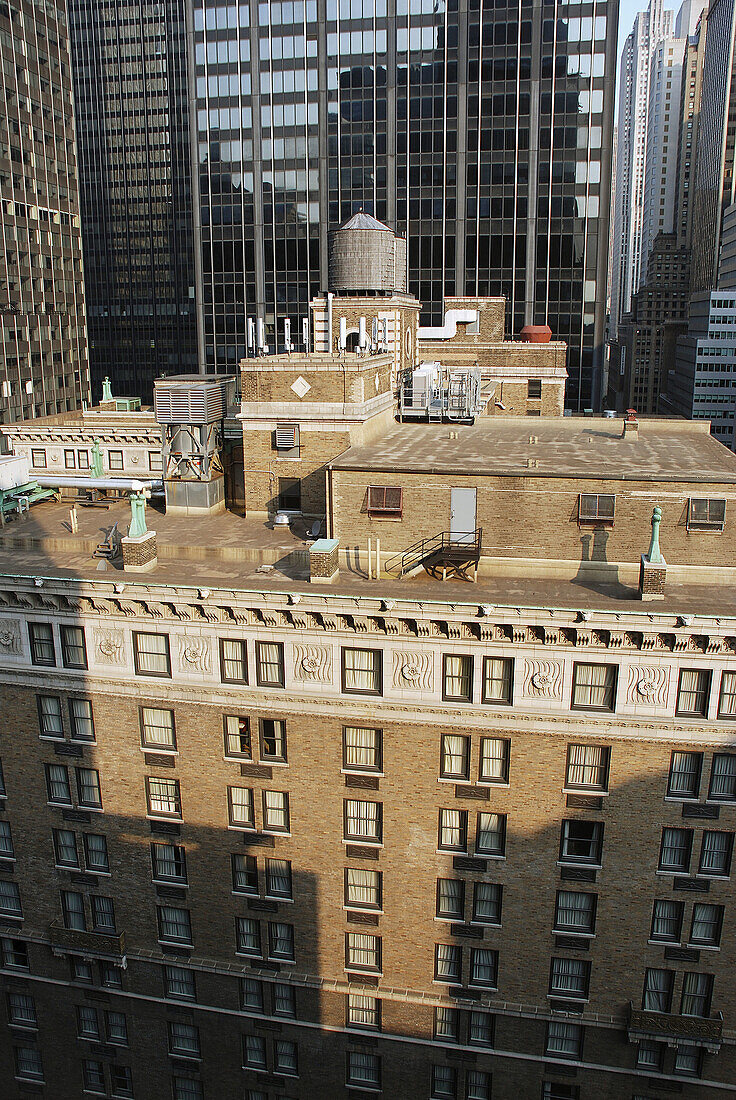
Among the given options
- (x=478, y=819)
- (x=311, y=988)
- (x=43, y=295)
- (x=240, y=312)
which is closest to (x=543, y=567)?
(x=478, y=819)

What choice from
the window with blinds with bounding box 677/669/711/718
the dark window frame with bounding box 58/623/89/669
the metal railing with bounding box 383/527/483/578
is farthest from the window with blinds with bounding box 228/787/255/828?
the window with blinds with bounding box 677/669/711/718

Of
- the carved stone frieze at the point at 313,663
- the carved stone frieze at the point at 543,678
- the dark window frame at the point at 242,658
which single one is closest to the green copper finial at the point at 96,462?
the dark window frame at the point at 242,658

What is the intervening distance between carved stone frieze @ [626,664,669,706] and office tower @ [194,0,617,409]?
82.6m

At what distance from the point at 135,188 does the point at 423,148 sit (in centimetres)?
9437

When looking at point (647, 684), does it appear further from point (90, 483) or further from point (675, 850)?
point (90, 483)

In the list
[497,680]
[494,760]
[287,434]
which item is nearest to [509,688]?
[497,680]

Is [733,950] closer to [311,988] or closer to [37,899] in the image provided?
[311,988]

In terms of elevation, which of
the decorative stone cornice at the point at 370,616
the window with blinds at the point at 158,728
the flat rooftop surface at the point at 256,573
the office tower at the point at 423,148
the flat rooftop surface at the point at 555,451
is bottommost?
the window with blinds at the point at 158,728

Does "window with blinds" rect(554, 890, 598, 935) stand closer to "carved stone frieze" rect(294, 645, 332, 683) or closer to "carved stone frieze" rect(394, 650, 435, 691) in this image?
"carved stone frieze" rect(394, 650, 435, 691)

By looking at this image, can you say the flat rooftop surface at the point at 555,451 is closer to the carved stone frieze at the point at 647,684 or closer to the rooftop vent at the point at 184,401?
the carved stone frieze at the point at 647,684

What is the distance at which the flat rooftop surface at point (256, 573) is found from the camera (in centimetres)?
3058

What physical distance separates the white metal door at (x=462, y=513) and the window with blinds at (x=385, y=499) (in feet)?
7.01

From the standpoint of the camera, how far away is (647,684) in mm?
29453

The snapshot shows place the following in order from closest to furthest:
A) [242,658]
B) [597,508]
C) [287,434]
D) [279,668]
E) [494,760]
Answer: [494,760], [279,668], [242,658], [597,508], [287,434]
